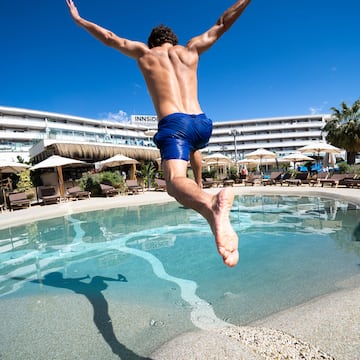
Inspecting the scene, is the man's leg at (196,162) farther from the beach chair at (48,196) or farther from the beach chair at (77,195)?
the beach chair at (77,195)

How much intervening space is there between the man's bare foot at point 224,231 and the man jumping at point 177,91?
1.0 inches

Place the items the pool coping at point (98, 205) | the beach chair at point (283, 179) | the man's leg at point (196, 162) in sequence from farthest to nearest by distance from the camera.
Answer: the beach chair at point (283, 179) < the pool coping at point (98, 205) < the man's leg at point (196, 162)

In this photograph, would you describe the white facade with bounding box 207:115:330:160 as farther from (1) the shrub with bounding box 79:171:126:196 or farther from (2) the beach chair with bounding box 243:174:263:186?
(1) the shrub with bounding box 79:171:126:196

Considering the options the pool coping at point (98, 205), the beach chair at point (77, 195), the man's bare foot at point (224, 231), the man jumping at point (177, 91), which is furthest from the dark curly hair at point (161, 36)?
the beach chair at point (77, 195)

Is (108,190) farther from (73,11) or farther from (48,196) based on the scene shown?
(73,11)

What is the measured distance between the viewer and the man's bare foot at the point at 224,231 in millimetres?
1346

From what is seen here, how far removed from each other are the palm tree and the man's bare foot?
3282 cm

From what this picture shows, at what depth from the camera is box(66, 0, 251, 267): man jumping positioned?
5.63 ft

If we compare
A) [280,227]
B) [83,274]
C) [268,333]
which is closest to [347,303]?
[268,333]

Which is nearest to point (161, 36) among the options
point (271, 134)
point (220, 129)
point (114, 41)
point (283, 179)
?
point (114, 41)

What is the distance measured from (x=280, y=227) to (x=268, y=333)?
583 centimetres

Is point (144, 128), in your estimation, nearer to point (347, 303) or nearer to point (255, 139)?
point (255, 139)

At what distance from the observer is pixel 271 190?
1517 cm

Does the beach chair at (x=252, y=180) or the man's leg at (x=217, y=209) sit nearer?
the man's leg at (x=217, y=209)
